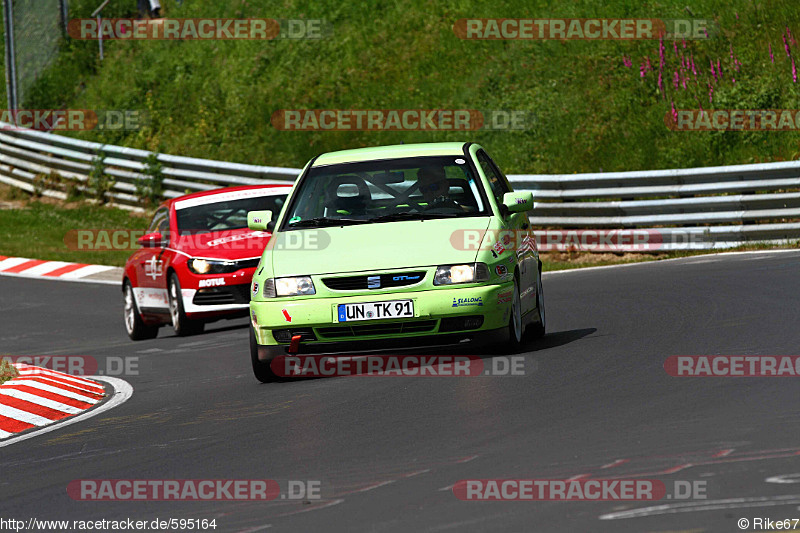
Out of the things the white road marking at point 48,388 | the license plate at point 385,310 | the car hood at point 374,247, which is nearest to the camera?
the license plate at point 385,310

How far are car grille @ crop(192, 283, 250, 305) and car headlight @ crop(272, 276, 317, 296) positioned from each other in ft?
17.6

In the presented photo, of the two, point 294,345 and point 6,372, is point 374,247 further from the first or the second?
point 6,372

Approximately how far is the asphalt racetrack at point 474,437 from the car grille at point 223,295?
7.50 feet

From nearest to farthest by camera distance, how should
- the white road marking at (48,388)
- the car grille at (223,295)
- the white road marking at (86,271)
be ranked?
the white road marking at (48,388), the car grille at (223,295), the white road marking at (86,271)

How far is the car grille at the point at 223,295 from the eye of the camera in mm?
14852

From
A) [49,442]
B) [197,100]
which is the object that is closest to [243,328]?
[49,442]

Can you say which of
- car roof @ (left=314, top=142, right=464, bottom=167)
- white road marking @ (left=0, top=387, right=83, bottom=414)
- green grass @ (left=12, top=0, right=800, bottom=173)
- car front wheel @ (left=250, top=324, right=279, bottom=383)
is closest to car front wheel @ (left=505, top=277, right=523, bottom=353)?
car roof @ (left=314, top=142, right=464, bottom=167)

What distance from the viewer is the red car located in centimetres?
1491

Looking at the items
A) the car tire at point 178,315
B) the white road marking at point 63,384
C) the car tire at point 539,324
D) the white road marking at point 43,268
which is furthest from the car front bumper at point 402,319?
the white road marking at point 43,268

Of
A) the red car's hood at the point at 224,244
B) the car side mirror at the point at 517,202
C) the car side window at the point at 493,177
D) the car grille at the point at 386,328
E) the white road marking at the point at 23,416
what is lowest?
the white road marking at the point at 23,416

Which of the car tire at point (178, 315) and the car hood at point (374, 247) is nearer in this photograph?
the car hood at point (374, 247)

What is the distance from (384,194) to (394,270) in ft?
4.58

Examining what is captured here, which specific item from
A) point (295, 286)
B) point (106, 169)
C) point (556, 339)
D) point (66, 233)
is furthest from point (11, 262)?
point (295, 286)

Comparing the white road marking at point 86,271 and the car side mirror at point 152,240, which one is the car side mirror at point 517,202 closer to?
the car side mirror at point 152,240
